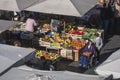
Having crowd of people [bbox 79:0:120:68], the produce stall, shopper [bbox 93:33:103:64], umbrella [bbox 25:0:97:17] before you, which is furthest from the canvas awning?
shopper [bbox 93:33:103:64]

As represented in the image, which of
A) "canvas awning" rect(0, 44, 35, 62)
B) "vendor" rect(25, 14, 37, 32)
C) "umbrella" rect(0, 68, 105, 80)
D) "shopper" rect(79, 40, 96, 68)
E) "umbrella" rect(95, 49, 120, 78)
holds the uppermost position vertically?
"vendor" rect(25, 14, 37, 32)

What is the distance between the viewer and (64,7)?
1480cm

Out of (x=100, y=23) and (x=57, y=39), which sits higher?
(x=100, y=23)

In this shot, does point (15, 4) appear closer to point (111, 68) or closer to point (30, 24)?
point (30, 24)

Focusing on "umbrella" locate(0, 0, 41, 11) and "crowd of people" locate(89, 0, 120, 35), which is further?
"crowd of people" locate(89, 0, 120, 35)

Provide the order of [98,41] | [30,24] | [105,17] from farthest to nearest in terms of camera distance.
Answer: [105,17]
[30,24]
[98,41]

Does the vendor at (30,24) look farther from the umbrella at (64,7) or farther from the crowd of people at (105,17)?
the crowd of people at (105,17)

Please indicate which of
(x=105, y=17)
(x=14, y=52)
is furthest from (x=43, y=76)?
(x=105, y=17)

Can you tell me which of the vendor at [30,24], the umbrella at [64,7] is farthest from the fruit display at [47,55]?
the vendor at [30,24]

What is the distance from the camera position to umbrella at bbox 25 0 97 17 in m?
14.6

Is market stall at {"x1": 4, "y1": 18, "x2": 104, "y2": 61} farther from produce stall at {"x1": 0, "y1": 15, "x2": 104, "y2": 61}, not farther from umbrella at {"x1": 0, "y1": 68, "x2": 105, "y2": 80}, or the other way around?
umbrella at {"x1": 0, "y1": 68, "x2": 105, "y2": 80}

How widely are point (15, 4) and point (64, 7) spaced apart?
→ 84.1 inches

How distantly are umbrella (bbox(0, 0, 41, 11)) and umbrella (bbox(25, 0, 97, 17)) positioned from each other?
1.24 ft

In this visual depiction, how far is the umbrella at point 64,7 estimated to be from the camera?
47.9ft
